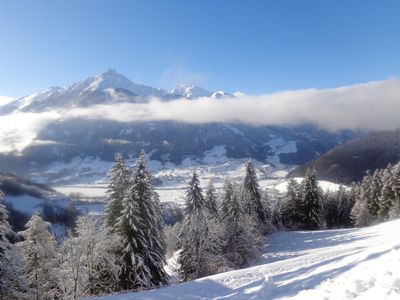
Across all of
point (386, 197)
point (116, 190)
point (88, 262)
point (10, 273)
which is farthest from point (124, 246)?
point (386, 197)

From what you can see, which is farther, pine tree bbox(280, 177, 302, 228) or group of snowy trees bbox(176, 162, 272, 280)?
pine tree bbox(280, 177, 302, 228)

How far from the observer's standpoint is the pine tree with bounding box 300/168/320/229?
227ft

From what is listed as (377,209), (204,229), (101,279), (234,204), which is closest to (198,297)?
(101,279)

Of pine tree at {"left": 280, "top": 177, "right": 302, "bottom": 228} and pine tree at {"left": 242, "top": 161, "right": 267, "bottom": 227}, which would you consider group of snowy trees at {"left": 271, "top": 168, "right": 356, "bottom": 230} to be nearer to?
pine tree at {"left": 280, "top": 177, "right": 302, "bottom": 228}

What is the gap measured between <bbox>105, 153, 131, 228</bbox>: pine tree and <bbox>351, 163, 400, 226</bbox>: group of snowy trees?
50920 mm

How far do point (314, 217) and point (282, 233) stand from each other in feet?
32.7

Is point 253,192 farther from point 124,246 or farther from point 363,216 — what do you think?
point 124,246

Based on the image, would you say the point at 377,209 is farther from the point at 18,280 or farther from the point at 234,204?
the point at 18,280

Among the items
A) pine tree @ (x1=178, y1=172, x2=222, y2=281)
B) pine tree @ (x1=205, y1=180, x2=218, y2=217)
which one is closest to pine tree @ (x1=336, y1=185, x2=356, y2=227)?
pine tree @ (x1=205, y1=180, x2=218, y2=217)

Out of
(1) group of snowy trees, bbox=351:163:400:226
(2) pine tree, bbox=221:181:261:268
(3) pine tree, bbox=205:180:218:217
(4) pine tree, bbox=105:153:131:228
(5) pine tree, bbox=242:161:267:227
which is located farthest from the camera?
(1) group of snowy trees, bbox=351:163:400:226

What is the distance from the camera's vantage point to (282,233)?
6291 centimetres

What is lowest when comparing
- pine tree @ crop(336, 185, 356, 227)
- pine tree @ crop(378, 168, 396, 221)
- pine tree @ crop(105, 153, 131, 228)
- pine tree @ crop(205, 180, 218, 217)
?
pine tree @ crop(336, 185, 356, 227)

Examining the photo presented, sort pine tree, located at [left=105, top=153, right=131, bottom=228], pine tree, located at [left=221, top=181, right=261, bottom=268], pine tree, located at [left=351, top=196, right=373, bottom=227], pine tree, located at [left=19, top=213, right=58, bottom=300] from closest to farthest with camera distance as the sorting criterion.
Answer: pine tree, located at [left=19, top=213, right=58, bottom=300] < pine tree, located at [left=105, top=153, right=131, bottom=228] < pine tree, located at [left=221, top=181, right=261, bottom=268] < pine tree, located at [left=351, top=196, right=373, bottom=227]

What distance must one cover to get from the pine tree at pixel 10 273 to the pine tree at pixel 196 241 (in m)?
23.2
